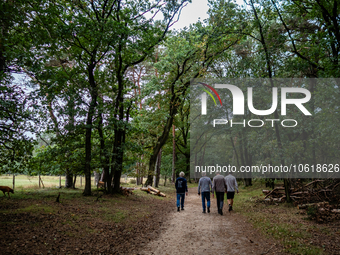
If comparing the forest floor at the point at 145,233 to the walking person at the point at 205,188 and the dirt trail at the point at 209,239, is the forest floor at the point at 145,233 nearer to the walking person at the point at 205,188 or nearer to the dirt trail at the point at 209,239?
the dirt trail at the point at 209,239

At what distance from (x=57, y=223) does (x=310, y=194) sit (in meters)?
11.9

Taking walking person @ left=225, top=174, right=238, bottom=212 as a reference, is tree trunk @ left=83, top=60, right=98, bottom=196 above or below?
above

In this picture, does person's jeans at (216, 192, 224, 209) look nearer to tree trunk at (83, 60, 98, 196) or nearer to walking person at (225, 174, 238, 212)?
walking person at (225, 174, 238, 212)

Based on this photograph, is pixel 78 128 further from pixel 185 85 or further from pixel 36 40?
pixel 185 85

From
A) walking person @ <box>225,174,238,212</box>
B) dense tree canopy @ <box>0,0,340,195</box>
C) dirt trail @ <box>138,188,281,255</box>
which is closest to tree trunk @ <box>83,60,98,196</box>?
dense tree canopy @ <box>0,0,340,195</box>

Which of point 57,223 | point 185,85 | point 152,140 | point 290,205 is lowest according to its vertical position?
point 290,205

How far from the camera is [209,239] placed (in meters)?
7.32

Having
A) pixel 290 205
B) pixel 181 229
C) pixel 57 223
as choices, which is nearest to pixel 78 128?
pixel 57 223

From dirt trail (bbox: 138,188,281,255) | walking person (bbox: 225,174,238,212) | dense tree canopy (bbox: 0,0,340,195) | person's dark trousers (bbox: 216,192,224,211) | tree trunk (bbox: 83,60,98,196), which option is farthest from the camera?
tree trunk (bbox: 83,60,98,196)

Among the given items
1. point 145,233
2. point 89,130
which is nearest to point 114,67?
point 89,130

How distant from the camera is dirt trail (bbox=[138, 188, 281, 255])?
6352mm

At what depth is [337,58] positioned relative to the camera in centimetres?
1098

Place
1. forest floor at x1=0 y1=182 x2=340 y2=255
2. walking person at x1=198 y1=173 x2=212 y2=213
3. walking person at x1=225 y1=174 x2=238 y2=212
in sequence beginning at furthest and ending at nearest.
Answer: walking person at x1=225 y1=174 x2=238 y2=212, walking person at x1=198 y1=173 x2=212 y2=213, forest floor at x1=0 y1=182 x2=340 y2=255

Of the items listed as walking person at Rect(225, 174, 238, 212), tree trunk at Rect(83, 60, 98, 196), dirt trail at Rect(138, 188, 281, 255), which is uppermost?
tree trunk at Rect(83, 60, 98, 196)
